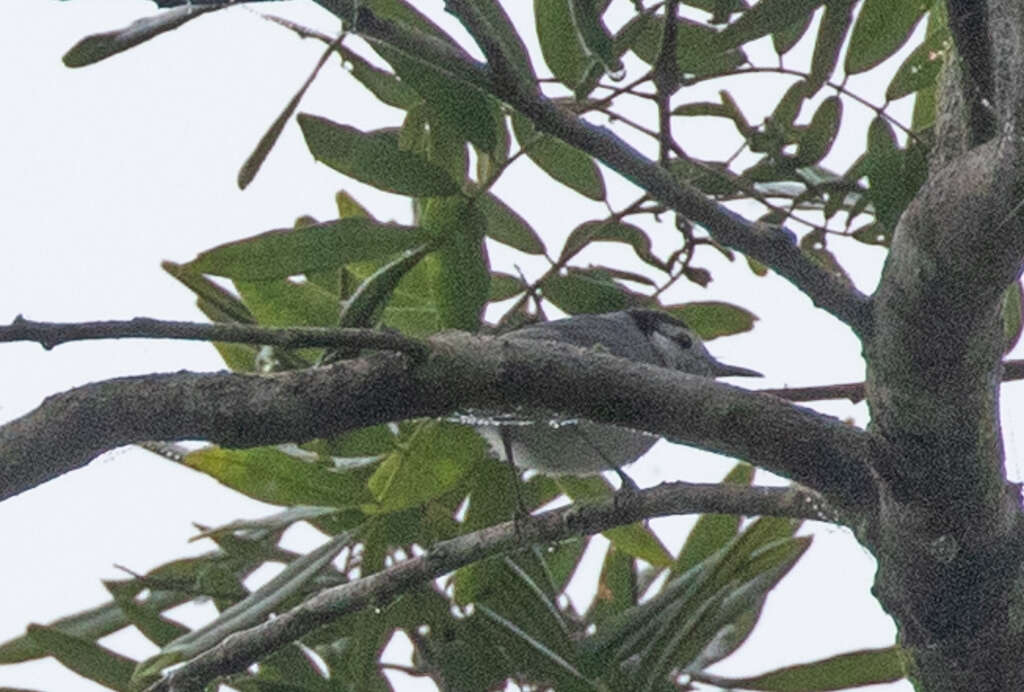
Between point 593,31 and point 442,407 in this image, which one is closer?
point 442,407

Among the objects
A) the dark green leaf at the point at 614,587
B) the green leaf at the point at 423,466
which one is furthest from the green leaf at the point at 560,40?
the dark green leaf at the point at 614,587

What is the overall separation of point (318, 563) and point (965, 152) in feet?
2.70

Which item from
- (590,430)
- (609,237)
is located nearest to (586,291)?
(609,237)

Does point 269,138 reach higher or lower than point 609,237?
lower

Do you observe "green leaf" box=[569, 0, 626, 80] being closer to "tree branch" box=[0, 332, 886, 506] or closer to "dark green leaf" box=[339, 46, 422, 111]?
"dark green leaf" box=[339, 46, 422, 111]

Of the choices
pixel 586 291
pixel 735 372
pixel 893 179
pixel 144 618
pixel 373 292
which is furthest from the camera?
pixel 735 372

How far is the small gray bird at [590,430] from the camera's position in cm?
182

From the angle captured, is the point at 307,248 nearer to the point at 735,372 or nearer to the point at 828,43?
the point at 828,43

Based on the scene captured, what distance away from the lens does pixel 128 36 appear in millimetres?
1219

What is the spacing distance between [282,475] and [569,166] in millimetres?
481

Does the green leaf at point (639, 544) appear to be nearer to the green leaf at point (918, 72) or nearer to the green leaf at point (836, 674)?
the green leaf at point (836, 674)

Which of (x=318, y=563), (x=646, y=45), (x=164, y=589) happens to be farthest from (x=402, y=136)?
(x=164, y=589)

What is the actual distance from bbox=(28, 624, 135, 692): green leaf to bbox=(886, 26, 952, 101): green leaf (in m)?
1.04

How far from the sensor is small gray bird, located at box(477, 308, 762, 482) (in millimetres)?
1822
